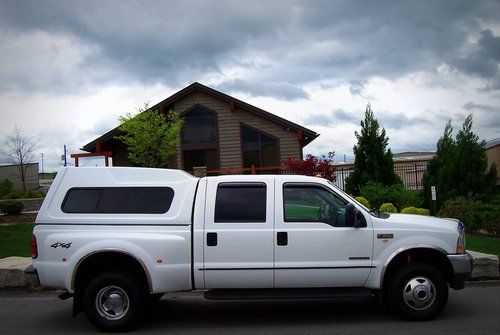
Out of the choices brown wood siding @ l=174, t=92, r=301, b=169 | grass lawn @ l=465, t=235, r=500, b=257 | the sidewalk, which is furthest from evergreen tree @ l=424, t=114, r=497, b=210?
brown wood siding @ l=174, t=92, r=301, b=169

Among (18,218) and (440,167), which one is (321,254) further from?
(18,218)

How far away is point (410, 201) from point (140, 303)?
1096 centimetres

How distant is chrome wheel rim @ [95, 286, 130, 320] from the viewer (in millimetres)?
6047

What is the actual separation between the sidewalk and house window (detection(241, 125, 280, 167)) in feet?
47.0

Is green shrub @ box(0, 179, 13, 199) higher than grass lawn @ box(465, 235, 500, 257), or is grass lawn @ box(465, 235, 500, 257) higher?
green shrub @ box(0, 179, 13, 199)

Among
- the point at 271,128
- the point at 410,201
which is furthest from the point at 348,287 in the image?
the point at 271,128

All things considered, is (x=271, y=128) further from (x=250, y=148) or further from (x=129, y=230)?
(x=129, y=230)

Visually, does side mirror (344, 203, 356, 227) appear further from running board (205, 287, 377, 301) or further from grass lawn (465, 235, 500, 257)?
grass lawn (465, 235, 500, 257)

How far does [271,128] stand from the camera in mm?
22516

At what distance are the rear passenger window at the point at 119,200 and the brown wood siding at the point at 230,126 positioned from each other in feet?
53.6

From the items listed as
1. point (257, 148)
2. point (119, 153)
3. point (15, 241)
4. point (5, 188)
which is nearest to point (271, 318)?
point (15, 241)

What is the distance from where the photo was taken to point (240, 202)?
20.4 ft

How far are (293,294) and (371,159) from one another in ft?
37.8

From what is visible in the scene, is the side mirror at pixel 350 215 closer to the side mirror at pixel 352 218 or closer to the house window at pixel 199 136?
the side mirror at pixel 352 218
